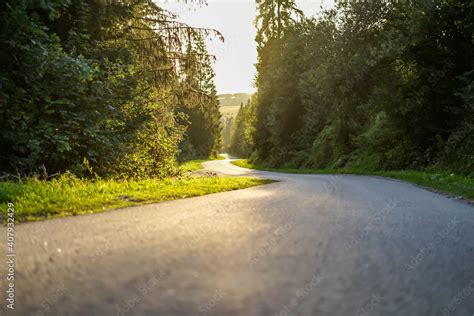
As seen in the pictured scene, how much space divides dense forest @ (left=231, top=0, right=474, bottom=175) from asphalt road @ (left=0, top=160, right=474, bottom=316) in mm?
13769

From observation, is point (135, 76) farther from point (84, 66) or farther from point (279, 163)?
point (279, 163)

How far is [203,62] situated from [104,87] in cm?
538

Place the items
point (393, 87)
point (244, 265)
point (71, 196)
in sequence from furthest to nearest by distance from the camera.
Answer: point (393, 87) → point (71, 196) → point (244, 265)

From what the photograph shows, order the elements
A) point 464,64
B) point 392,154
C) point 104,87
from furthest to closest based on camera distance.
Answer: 1. point 392,154
2. point 464,64
3. point 104,87

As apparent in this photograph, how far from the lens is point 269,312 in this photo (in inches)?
114

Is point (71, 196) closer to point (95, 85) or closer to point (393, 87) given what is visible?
point (95, 85)

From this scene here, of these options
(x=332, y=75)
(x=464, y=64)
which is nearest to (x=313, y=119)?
(x=332, y=75)

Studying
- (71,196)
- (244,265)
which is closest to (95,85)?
(71,196)

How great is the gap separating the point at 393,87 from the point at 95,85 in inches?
675

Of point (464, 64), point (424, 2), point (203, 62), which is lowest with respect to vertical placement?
point (203, 62)

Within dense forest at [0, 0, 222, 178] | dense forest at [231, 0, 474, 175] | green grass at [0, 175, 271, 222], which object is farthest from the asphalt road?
dense forest at [231, 0, 474, 175]

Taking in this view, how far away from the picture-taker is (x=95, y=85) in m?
11.3

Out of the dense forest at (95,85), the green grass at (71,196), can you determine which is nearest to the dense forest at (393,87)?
the dense forest at (95,85)

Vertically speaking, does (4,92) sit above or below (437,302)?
above
